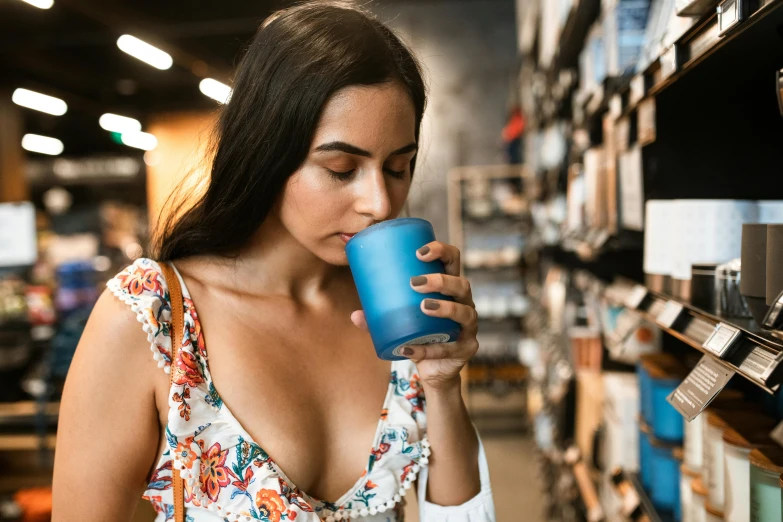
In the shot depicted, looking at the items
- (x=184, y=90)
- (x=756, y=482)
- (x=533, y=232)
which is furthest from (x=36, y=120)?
(x=756, y=482)

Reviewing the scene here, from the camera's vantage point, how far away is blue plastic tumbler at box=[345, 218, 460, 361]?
0.94 metres

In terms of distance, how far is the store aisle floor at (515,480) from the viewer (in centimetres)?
422

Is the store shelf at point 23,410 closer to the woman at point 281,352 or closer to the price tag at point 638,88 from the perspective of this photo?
the woman at point 281,352

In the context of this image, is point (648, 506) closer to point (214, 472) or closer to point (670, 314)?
point (670, 314)

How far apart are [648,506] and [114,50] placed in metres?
9.30

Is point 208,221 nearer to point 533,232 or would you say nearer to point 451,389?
point 451,389

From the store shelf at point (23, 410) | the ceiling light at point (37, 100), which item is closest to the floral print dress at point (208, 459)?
the store shelf at point (23, 410)

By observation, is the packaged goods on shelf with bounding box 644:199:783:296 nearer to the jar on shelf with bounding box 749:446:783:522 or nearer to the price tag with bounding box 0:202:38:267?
the jar on shelf with bounding box 749:446:783:522

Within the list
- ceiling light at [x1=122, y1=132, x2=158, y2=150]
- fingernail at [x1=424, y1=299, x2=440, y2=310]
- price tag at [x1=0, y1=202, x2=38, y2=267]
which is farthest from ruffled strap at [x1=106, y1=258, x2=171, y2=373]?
ceiling light at [x1=122, y1=132, x2=158, y2=150]

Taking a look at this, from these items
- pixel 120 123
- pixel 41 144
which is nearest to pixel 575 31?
pixel 120 123

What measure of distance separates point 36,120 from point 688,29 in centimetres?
1380

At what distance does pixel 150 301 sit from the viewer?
3.72 feet

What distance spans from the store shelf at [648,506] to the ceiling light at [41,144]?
44.7 feet

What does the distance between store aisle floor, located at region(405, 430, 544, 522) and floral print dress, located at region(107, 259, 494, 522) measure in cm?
305
